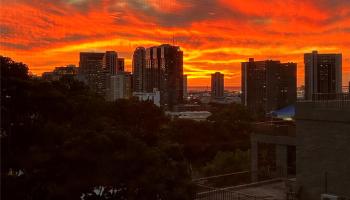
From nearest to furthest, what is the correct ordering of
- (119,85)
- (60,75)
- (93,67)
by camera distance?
(60,75) → (93,67) → (119,85)

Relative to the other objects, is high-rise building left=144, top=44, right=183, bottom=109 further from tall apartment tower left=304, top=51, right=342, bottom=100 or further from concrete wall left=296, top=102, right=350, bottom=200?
concrete wall left=296, top=102, right=350, bottom=200

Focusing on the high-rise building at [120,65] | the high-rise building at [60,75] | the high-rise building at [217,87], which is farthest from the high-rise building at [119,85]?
the high-rise building at [217,87]

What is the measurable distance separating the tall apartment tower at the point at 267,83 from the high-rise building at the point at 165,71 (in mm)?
14242

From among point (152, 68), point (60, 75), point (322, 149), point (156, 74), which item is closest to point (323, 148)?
point (322, 149)

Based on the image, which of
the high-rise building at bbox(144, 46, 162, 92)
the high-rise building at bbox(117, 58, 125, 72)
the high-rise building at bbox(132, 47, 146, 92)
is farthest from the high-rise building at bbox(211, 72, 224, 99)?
the high-rise building at bbox(117, 58, 125, 72)

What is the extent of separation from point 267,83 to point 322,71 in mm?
52808

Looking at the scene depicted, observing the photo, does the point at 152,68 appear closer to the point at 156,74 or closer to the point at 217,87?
the point at 156,74

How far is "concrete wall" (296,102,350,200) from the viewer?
1212 cm

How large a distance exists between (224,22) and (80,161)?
16413 mm

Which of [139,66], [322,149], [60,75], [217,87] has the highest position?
Result: [139,66]

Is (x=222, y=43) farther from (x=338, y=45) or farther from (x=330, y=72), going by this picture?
(x=330, y=72)

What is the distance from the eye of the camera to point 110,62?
62.6 metres

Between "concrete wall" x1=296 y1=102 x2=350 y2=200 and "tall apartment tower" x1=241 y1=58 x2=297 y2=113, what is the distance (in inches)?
2462

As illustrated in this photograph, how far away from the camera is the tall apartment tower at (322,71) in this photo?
1532 inches
